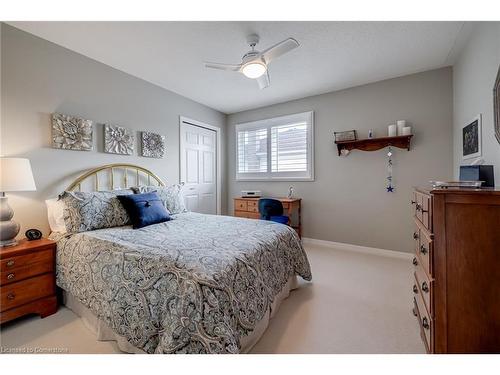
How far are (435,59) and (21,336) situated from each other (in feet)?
15.9

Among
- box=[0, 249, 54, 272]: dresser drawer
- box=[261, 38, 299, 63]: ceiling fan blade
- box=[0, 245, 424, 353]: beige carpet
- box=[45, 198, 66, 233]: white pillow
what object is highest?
box=[261, 38, 299, 63]: ceiling fan blade

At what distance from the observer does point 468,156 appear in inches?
88.8

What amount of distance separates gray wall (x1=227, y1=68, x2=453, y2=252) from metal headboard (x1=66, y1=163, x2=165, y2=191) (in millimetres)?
2351

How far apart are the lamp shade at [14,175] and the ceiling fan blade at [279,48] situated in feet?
7.46

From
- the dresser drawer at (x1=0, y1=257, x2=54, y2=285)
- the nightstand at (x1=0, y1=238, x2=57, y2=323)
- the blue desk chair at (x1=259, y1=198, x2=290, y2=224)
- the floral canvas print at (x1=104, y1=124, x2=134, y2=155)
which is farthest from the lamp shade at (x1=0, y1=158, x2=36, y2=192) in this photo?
the blue desk chair at (x1=259, y1=198, x2=290, y2=224)

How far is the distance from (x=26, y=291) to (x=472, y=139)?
4.18m

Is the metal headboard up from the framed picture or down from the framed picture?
down

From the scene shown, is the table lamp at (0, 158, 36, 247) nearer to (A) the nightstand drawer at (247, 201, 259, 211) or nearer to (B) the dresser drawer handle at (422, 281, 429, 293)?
(A) the nightstand drawer at (247, 201, 259, 211)

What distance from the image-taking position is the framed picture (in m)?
1.97

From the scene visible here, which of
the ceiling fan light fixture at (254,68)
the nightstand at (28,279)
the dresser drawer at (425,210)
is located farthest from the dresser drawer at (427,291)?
the nightstand at (28,279)

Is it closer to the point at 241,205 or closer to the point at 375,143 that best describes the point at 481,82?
the point at 375,143

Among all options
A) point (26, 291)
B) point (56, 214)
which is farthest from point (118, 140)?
point (26, 291)
